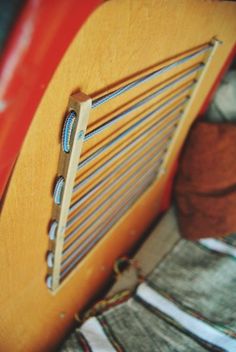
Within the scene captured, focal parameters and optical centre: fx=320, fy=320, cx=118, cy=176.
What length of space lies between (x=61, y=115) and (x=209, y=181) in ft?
3.83

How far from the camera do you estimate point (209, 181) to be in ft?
5.42

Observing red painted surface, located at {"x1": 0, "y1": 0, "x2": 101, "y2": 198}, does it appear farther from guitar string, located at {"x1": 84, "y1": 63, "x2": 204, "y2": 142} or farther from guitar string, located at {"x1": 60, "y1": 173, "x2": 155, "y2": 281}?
guitar string, located at {"x1": 60, "y1": 173, "x2": 155, "y2": 281}

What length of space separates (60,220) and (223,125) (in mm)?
1107

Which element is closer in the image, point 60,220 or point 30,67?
point 30,67

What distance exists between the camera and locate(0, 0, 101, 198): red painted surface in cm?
→ 41

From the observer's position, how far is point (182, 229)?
5.76 ft

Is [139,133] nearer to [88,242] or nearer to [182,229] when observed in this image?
[88,242]

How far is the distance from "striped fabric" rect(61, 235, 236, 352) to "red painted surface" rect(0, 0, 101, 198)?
103cm

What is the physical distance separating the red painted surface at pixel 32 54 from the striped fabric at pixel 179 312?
40.6 inches

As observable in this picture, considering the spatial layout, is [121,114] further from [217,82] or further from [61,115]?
[217,82]

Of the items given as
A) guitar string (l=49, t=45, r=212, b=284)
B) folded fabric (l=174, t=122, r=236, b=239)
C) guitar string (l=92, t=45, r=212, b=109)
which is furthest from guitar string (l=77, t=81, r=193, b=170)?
folded fabric (l=174, t=122, r=236, b=239)

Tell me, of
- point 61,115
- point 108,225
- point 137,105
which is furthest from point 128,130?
point 108,225

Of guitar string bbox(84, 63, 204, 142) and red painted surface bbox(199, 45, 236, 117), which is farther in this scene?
red painted surface bbox(199, 45, 236, 117)

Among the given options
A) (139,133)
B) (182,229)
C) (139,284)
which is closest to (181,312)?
(139,284)
